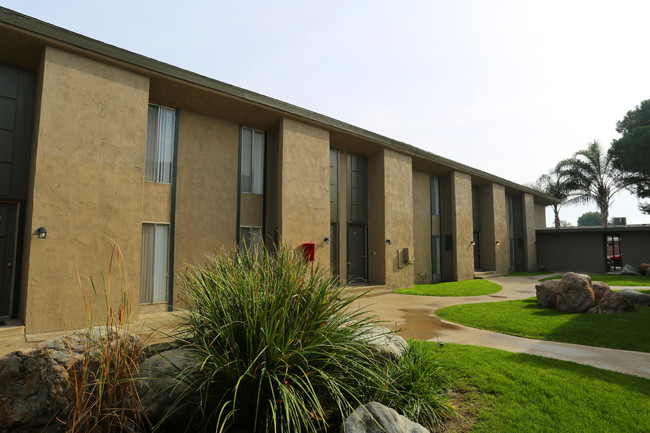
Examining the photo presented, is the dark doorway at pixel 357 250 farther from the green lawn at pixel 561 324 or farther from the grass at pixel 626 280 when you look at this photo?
the grass at pixel 626 280

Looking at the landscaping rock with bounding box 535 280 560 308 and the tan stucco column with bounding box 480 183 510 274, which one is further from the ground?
the tan stucco column with bounding box 480 183 510 274

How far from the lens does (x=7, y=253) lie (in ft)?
23.5

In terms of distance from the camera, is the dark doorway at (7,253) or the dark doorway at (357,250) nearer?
the dark doorway at (7,253)

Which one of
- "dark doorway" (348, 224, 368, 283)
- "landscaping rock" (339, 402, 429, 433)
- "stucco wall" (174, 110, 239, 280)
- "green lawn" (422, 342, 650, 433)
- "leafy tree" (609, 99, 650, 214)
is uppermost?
"leafy tree" (609, 99, 650, 214)

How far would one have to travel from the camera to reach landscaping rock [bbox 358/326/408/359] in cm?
344

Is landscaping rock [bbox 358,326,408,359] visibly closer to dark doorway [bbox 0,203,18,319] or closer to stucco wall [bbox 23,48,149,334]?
stucco wall [bbox 23,48,149,334]

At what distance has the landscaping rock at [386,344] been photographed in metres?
3.44

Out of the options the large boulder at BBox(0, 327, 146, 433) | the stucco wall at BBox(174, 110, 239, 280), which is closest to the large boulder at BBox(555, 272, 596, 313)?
the stucco wall at BBox(174, 110, 239, 280)

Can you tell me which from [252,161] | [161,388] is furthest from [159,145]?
[161,388]

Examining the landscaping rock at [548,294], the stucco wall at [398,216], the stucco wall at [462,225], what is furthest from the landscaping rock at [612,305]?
the stucco wall at [462,225]

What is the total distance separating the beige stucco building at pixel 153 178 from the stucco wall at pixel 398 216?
0.07 meters

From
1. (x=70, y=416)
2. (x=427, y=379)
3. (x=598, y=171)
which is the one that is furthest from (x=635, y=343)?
(x=598, y=171)

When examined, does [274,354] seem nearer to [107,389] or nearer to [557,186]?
[107,389]

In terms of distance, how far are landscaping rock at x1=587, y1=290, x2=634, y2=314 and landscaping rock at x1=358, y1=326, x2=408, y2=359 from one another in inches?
290
